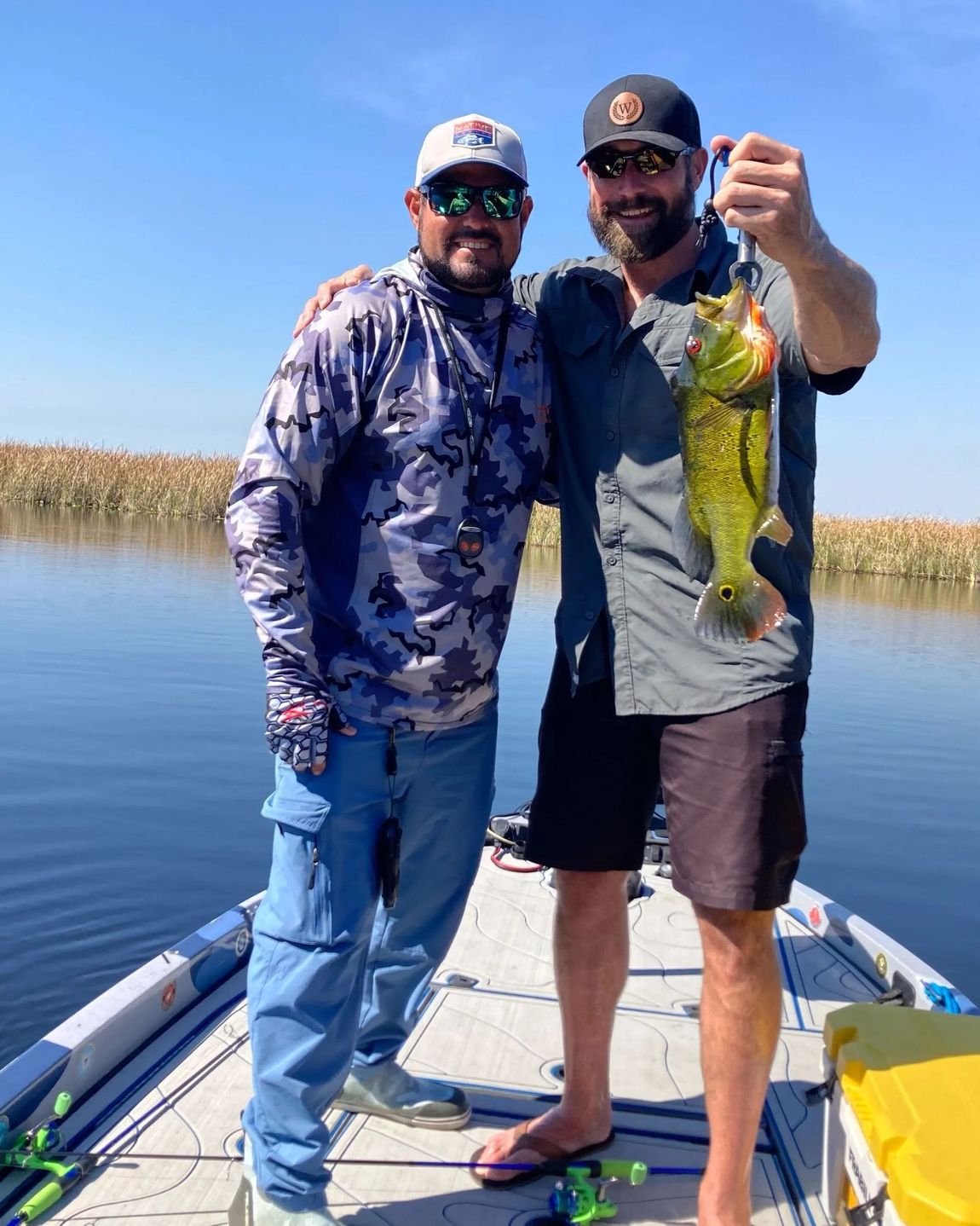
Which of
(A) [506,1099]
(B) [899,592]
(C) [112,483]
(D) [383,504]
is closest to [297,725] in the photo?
(D) [383,504]

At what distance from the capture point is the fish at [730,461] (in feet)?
7.60

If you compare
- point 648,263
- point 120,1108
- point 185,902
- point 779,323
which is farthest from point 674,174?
point 185,902

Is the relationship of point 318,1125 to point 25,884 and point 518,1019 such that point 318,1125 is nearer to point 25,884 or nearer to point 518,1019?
point 518,1019

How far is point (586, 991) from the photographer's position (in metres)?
3.16

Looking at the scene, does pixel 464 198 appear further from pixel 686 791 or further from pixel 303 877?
pixel 303 877

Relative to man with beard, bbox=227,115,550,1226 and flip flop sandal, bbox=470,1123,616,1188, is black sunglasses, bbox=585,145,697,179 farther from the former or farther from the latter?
flip flop sandal, bbox=470,1123,616,1188

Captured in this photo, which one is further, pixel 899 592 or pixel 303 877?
pixel 899 592

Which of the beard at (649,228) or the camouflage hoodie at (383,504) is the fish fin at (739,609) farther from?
the beard at (649,228)

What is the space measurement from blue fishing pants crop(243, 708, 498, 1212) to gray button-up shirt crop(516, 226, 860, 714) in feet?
1.76

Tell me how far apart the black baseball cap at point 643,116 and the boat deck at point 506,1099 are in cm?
281

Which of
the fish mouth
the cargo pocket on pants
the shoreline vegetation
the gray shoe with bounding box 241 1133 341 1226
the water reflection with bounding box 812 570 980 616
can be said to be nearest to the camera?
the fish mouth

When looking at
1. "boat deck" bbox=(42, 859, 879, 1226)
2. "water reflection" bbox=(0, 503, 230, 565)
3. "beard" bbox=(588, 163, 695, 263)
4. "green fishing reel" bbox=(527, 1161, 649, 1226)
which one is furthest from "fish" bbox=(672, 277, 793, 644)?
"water reflection" bbox=(0, 503, 230, 565)

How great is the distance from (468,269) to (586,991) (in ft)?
6.70

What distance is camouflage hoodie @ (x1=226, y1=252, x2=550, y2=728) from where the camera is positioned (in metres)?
2.70
